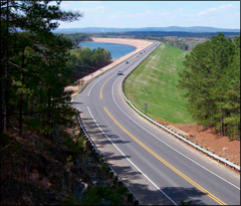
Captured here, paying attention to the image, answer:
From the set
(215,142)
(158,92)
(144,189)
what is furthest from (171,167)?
(158,92)

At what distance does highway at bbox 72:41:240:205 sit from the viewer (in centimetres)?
1705

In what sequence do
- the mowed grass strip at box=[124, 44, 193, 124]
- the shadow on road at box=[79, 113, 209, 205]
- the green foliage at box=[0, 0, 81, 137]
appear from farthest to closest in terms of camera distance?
the mowed grass strip at box=[124, 44, 193, 124] < the shadow on road at box=[79, 113, 209, 205] < the green foliage at box=[0, 0, 81, 137]

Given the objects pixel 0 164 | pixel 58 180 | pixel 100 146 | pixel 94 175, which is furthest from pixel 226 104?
pixel 0 164

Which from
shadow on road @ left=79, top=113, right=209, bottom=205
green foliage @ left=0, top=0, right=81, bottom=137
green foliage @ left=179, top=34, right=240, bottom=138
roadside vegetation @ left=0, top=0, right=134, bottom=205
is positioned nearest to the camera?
roadside vegetation @ left=0, top=0, right=134, bottom=205

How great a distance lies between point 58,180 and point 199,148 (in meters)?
15.5

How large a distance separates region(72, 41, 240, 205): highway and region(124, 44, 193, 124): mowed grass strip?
34.8 feet

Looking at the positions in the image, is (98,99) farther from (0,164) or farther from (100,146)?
(0,164)

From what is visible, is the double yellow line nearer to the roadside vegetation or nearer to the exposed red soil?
the roadside vegetation

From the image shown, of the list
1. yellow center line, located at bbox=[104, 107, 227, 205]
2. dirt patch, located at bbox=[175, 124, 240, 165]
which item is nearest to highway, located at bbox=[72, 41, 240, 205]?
yellow center line, located at bbox=[104, 107, 227, 205]

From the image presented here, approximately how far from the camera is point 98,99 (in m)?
48.1

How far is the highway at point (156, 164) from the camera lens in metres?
17.0

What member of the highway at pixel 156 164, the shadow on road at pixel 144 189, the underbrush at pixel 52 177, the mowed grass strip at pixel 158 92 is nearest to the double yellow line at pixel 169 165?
the highway at pixel 156 164

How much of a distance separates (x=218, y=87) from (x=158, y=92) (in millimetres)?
32600

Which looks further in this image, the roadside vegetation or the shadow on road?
the shadow on road
